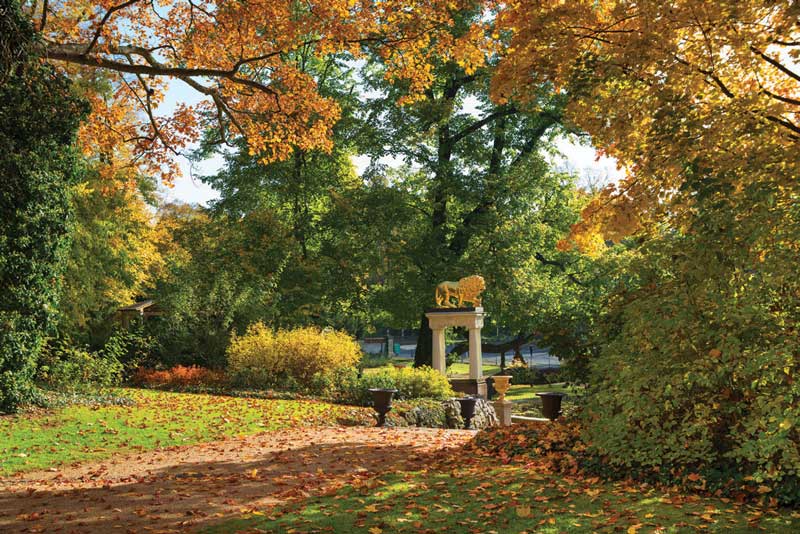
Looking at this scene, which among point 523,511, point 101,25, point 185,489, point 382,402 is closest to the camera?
point 523,511

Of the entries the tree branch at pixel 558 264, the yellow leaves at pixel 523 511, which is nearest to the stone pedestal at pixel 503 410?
the yellow leaves at pixel 523 511

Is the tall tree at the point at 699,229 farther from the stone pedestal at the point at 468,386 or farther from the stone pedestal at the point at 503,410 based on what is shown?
the stone pedestal at the point at 468,386

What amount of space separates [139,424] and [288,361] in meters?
6.17

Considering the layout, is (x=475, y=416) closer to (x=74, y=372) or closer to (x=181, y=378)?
(x=181, y=378)

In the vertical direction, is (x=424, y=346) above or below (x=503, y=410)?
above

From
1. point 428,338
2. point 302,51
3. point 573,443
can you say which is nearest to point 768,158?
point 573,443

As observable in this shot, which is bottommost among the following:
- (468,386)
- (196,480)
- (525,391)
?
(525,391)

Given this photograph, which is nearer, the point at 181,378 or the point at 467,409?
the point at 467,409

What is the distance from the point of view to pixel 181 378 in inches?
713

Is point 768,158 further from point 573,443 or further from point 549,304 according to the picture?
point 549,304

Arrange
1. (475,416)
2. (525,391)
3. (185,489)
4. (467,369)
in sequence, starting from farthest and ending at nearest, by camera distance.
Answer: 1. (467,369)
2. (525,391)
3. (475,416)
4. (185,489)

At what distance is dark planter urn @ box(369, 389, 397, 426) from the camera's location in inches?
532

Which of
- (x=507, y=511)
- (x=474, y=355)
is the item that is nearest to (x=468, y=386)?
(x=474, y=355)

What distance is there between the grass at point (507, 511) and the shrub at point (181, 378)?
1153 cm
